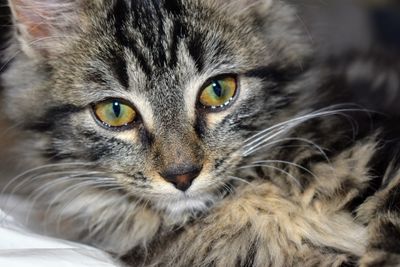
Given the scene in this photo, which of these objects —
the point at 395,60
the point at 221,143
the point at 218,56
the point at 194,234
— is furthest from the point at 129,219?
the point at 395,60

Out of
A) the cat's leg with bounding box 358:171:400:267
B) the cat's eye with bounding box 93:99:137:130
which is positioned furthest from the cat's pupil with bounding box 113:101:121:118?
the cat's leg with bounding box 358:171:400:267

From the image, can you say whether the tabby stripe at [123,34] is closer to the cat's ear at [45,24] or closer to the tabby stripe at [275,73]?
the cat's ear at [45,24]

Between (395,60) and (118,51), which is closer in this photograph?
(118,51)

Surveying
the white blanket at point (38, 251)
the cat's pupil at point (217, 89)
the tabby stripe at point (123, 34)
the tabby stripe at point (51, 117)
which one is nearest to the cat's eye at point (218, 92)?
the cat's pupil at point (217, 89)

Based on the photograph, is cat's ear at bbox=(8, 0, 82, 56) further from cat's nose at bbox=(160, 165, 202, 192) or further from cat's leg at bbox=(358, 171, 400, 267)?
cat's leg at bbox=(358, 171, 400, 267)

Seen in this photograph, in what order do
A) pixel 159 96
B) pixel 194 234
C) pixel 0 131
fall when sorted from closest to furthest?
pixel 159 96
pixel 194 234
pixel 0 131

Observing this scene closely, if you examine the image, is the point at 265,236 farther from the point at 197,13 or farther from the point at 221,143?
the point at 197,13

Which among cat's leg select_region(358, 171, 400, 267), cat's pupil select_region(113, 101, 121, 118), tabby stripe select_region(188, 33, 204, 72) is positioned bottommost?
cat's leg select_region(358, 171, 400, 267)
